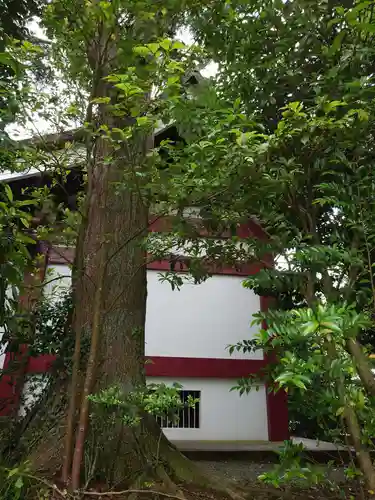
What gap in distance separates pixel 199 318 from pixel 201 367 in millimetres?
971

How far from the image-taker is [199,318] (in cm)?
827

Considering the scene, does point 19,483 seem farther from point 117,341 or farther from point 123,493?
point 117,341

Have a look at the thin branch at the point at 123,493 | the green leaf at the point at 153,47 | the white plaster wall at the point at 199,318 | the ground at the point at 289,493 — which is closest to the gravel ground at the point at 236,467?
the ground at the point at 289,493

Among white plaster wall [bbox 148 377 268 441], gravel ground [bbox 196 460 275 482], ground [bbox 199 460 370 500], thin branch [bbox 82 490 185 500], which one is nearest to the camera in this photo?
ground [bbox 199 460 370 500]

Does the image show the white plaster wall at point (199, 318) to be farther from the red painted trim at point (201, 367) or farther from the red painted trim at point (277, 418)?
the red painted trim at point (277, 418)

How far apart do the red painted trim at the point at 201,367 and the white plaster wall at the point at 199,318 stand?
0.34 ft

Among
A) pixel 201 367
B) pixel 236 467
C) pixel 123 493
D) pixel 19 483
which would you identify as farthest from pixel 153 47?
pixel 201 367

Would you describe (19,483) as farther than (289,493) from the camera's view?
No

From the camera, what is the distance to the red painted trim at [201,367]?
7.65 meters

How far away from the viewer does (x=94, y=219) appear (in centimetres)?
409

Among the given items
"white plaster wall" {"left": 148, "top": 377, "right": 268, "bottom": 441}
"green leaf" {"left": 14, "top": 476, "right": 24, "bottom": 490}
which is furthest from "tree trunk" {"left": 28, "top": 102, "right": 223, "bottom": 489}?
"white plaster wall" {"left": 148, "top": 377, "right": 268, "bottom": 441}

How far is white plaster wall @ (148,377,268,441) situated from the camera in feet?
24.7

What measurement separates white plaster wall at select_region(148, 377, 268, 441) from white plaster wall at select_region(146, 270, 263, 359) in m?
0.54

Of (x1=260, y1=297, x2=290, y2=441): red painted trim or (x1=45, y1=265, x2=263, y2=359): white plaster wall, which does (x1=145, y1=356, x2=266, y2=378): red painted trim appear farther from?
(x1=260, y1=297, x2=290, y2=441): red painted trim
